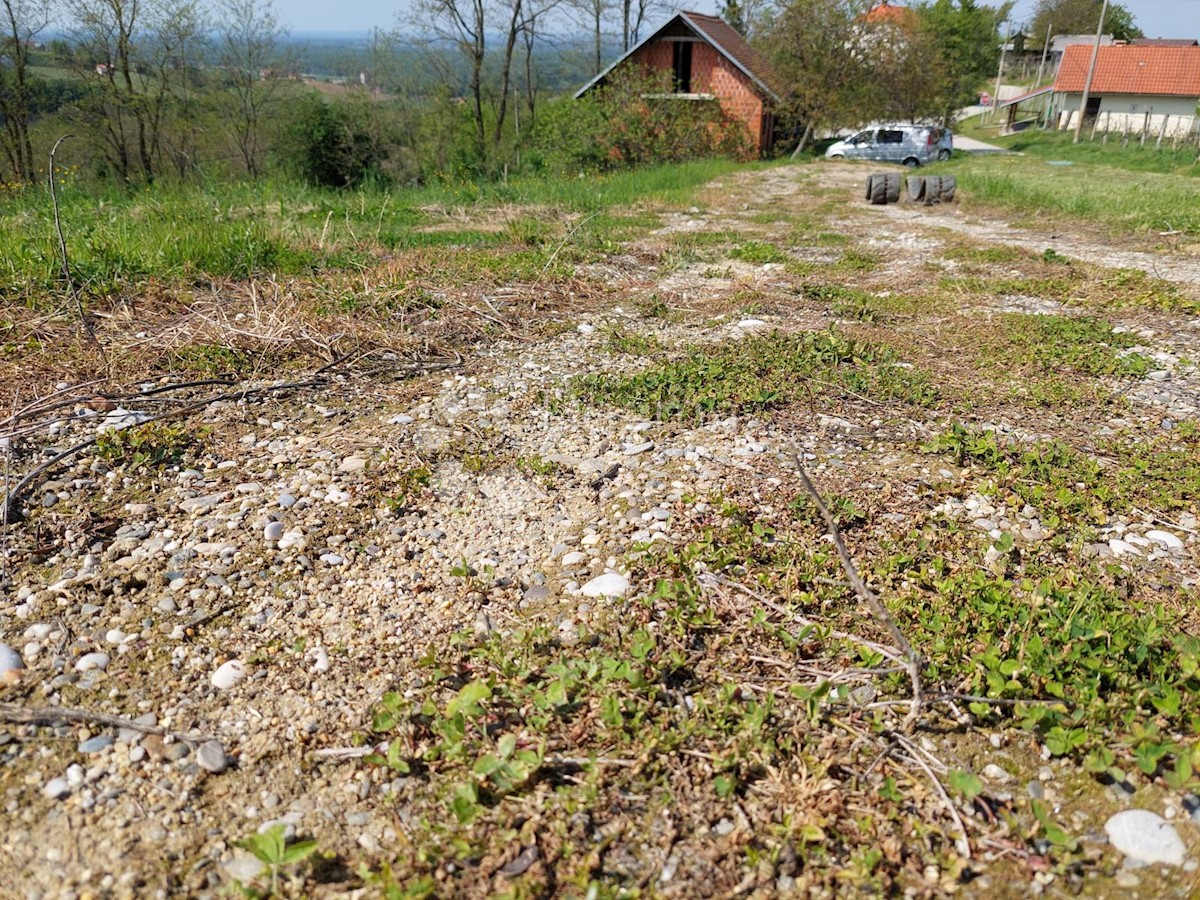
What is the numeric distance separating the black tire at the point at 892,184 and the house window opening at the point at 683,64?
1615 centimetres

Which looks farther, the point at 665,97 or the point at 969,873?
the point at 665,97

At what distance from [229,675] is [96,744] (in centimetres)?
31

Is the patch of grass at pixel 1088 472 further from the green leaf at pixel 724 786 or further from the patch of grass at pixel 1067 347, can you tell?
the green leaf at pixel 724 786

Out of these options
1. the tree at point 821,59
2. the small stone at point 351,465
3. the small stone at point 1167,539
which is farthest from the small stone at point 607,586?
the tree at point 821,59

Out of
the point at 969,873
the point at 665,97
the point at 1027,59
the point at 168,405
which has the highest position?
the point at 1027,59

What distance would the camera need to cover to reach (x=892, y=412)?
3.65 m

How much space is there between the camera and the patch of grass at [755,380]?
145 inches

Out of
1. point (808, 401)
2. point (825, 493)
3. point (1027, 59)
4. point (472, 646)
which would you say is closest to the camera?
point (472, 646)

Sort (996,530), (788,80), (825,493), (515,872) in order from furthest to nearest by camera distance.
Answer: (788,80) → (825,493) → (996,530) → (515,872)

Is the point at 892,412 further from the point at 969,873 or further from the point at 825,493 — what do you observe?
the point at 969,873

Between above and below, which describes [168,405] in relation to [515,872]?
above

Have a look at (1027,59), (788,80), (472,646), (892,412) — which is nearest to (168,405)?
(472,646)

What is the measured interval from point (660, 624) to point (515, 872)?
833 mm

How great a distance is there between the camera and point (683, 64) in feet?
87.2
